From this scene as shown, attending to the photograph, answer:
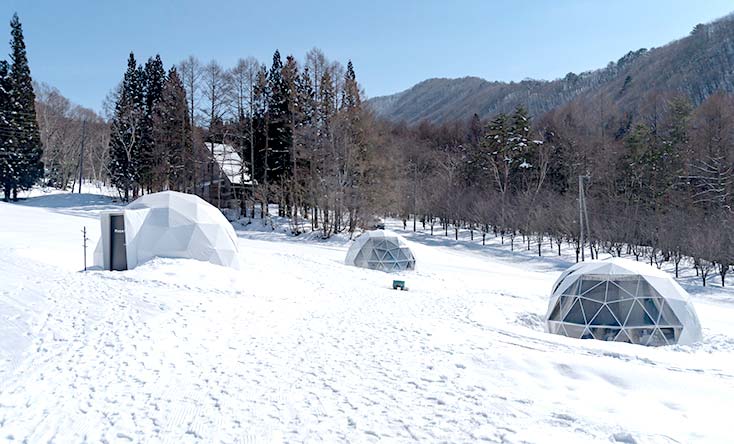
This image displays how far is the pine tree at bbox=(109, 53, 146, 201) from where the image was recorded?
44.9m

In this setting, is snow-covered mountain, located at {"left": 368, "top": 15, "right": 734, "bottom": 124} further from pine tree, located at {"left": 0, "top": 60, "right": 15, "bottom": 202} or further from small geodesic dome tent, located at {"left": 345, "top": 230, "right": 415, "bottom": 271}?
pine tree, located at {"left": 0, "top": 60, "right": 15, "bottom": 202}

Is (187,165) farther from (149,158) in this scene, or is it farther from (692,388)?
(692,388)

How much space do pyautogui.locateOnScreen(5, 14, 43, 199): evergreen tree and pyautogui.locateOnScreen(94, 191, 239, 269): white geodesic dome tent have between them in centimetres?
3323

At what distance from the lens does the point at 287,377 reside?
6.98m

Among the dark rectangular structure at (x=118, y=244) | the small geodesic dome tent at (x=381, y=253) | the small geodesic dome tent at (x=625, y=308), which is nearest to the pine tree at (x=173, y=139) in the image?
the small geodesic dome tent at (x=381, y=253)

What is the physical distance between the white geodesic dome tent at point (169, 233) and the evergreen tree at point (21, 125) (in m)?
33.2

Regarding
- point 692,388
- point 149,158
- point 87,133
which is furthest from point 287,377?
point 87,133

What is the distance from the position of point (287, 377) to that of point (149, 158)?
40648mm

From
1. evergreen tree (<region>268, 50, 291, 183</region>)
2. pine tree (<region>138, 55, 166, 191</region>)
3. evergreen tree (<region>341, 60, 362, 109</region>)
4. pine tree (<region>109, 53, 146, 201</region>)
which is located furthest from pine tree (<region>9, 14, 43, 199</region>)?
evergreen tree (<region>341, 60, 362, 109</region>)

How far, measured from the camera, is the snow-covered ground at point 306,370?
5336 mm

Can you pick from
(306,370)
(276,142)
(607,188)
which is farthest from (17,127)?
(607,188)

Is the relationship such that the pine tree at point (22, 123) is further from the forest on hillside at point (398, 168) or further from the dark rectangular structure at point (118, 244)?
the dark rectangular structure at point (118, 244)

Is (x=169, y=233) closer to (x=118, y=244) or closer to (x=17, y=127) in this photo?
(x=118, y=244)

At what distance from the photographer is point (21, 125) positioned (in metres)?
43.3
